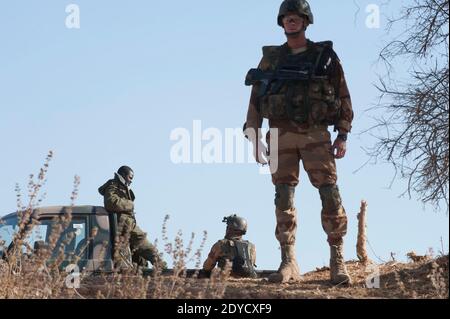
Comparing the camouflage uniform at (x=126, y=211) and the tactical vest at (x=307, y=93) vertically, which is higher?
the tactical vest at (x=307, y=93)

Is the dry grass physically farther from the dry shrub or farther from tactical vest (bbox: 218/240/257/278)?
tactical vest (bbox: 218/240/257/278)

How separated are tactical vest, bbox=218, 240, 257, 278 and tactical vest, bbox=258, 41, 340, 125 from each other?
3.09m

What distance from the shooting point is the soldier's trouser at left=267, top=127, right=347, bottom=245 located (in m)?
7.20

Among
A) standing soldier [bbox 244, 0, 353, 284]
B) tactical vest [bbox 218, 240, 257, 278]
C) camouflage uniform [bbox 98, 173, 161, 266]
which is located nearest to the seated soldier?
tactical vest [bbox 218, 240, 257, 278]

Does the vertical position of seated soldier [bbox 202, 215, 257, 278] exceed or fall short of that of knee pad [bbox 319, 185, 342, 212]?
it falls short

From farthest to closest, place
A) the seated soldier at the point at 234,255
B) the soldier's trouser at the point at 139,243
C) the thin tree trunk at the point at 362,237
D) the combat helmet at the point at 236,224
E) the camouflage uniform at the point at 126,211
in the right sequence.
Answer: the soldier's trouser at the point at 139,243 → the camouflage uniform at the point at 126,211 → the combat helmet at the point at 236,224 → the seated soldier at the point at 234,255 → the thin tree trunk at the point at 362,237

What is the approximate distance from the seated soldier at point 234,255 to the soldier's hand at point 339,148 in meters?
2.99

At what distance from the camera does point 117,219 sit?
11539mm

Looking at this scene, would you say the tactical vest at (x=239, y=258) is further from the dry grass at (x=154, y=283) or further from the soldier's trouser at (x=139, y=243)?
the dry grass at (x=154, y=283)

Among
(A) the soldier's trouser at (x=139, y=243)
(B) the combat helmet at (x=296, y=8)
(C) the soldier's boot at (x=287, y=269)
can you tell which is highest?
(B) the combat helmet at (x=296, y=8)

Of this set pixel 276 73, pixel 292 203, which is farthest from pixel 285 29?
pixel 292 203

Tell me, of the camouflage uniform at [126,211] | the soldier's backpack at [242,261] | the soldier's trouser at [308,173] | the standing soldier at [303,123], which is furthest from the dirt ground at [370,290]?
the camouflage uniform at [126,211]

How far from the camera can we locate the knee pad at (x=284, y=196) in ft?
24.0

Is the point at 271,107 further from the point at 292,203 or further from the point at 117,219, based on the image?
the point at 117,219
